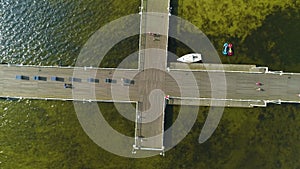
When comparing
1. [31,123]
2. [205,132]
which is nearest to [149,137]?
[205,132]

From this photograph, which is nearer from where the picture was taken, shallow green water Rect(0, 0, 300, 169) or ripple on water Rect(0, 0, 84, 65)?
shallow green water Rect(0, 0, 300, 169)

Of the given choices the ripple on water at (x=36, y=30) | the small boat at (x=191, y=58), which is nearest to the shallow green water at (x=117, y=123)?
the ripple on water at (x=36, y=30)

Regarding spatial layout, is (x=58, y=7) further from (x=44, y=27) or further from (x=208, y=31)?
(x=208, y=31)

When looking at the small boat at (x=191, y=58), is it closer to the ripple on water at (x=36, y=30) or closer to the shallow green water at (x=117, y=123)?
the shallow green water at (x=117, y=123)

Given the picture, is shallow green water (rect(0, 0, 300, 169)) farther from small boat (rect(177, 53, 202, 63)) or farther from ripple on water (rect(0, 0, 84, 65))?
small boat (rect(177, 53, 202, 63))

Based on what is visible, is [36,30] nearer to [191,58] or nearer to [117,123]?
[117,123]

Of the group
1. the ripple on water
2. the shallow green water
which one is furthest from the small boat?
the ripple on water

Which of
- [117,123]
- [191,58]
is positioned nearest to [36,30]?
[117,123]

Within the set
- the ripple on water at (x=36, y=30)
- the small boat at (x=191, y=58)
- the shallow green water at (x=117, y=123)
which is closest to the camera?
the small boat at (x=191, y=58)
